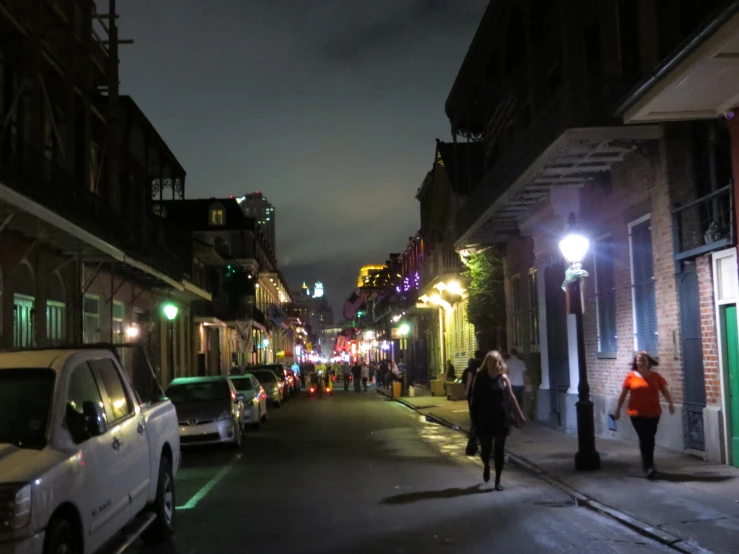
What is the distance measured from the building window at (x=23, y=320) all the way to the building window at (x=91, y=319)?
3615 mm

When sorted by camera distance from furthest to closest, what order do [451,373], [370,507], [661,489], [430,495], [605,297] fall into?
[451,373]
[605,297]
[430,495]
[661,489]
[370,507]

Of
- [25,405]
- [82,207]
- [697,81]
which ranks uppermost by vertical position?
[82,207]

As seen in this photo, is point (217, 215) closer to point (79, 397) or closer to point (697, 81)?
point (697, 81)

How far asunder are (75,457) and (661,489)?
735 centimetres

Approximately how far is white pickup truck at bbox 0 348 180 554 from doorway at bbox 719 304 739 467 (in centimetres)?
772

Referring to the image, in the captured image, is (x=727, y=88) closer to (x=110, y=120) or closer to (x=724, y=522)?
(x=724, y=522)

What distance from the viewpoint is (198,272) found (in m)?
39.5

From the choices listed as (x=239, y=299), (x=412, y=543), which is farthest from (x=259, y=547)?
(x=239, y=299)

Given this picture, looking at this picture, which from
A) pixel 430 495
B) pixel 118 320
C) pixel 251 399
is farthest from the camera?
pixel 118 320

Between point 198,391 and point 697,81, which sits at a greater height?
point 697,81

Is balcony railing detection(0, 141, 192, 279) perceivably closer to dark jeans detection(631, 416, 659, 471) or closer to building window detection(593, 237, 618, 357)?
dark jeans detection(631, 416, 659, 471)

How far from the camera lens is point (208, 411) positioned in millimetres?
16188

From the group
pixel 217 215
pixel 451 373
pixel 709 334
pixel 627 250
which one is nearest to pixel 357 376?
pixel 451 373

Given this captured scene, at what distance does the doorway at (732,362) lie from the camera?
435 inches
